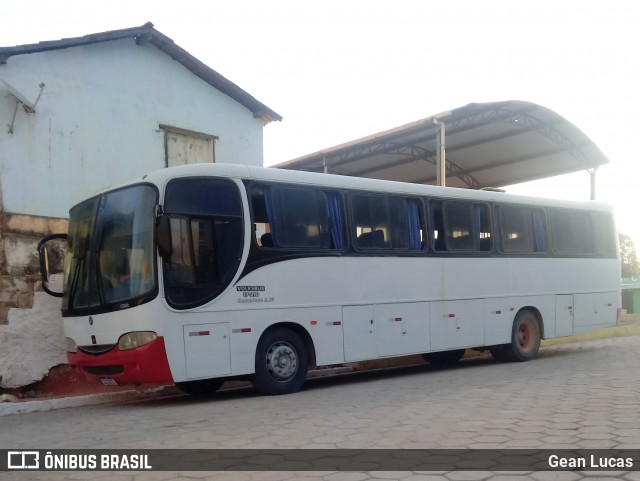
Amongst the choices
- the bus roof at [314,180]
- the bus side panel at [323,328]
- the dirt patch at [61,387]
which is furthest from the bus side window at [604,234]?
the dirt patch at [61,387]

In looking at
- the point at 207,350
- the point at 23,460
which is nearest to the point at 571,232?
the point at 207,350

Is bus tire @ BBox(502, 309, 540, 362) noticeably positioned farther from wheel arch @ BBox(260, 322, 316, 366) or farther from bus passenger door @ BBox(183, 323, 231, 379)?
bus passenger door @ BBox(183, 323, 231, 379)

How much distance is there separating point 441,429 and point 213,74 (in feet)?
35.9

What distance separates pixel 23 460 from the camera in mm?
5812

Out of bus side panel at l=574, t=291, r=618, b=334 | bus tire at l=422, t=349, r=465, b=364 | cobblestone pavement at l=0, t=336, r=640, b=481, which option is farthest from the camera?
bus side panel at l=574, t=291, r=618, b=334

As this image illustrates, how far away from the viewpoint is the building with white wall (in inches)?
444

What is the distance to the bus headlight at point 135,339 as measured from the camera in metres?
8.38

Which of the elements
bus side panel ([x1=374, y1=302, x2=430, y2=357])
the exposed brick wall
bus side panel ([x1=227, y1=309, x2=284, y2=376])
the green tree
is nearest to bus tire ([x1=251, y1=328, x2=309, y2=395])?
bus side panel ([x1=227, y1=309, x2=284, y2=376])

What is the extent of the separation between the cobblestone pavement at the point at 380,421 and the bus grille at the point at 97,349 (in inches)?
30.9

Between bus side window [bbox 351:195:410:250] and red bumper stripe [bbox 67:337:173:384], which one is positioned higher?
bus side window [bbox 351:195:410:250]

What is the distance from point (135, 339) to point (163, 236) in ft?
4.39

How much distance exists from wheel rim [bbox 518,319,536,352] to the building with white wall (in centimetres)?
710

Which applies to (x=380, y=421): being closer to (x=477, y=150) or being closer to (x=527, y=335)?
(x=527, y=335)

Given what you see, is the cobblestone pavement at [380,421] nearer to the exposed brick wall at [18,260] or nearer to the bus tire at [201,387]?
the bus tire at [201,387]
